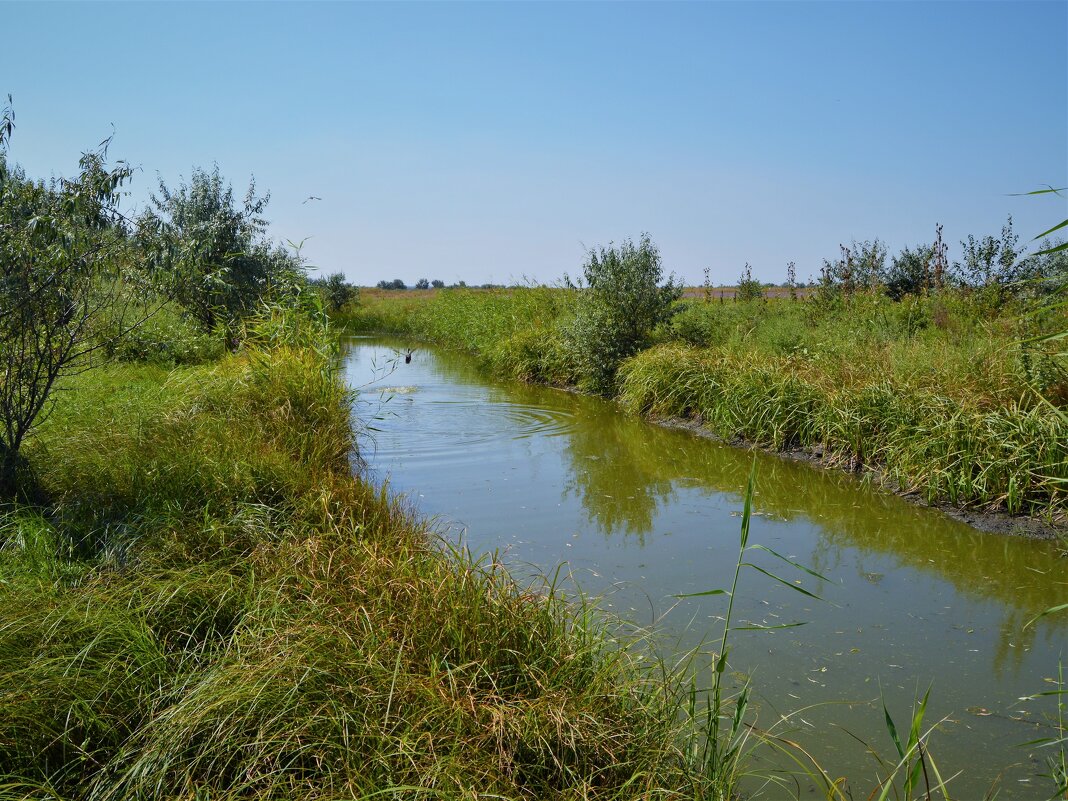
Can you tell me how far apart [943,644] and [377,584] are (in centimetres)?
362

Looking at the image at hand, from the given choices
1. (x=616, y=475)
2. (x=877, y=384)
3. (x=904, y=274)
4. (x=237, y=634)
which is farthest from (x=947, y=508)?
(x=904, y=274)

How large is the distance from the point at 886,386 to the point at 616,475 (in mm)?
3288

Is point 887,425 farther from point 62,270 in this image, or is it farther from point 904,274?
point 904,274

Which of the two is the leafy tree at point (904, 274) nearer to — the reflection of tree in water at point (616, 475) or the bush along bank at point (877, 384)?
the bush along bank at point (877, 384)

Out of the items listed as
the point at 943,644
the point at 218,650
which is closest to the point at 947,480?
the point at 943,644

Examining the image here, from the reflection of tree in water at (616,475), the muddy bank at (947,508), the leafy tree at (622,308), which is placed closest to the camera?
the muddy bank at (947,508)

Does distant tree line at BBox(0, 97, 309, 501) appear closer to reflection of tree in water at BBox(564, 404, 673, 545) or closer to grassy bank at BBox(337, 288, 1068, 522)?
reflection of tree in water at BBox(564, 404, 673, 545)

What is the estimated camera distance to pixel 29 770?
9.76 feet

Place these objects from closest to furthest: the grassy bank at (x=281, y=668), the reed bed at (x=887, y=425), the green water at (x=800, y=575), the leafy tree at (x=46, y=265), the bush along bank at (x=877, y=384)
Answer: the grassy bank at (x=281, y=668) → the green water at (x=800, y=575) → the leafy tree at (x=46, y=265) → the reed bed at (x=887, y=425) → the bush along bank at (x=877, y=384)

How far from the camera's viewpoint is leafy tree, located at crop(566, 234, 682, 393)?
15844 millimetres

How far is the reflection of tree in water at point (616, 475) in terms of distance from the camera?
8.12m

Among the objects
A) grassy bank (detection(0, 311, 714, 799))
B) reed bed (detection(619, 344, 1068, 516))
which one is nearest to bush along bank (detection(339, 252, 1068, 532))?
reed bed (detection(619, 344, 1068, 516))

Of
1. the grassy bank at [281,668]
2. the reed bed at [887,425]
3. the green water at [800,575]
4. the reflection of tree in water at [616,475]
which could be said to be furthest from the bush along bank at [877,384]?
the grassy bank at [281,668]

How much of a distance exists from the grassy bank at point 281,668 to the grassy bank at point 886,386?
261 centimetres
